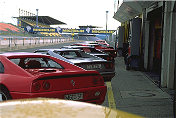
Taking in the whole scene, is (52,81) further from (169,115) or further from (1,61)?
(169,115)

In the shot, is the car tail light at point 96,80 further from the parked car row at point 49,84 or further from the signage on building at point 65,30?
the signage on building at point 65,30

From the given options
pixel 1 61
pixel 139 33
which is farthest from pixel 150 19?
pixel 1 61

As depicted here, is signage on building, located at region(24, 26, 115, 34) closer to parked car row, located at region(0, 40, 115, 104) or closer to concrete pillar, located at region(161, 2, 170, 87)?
concrete pillar, located at region(161, 2, 170, 87)

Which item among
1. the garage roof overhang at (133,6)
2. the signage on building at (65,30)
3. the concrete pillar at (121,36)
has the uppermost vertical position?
the signage on building at (65,30)

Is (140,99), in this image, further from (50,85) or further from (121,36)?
(121,36)

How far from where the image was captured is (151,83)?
1077cm

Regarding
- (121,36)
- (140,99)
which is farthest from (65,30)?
(140,99)

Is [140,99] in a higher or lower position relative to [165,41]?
lower

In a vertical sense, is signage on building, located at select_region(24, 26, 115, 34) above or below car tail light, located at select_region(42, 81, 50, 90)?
above

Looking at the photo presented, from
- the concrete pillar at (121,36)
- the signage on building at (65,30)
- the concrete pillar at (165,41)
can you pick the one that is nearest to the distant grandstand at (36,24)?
the signage on building at (65,30)

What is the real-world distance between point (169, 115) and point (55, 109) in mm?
4411

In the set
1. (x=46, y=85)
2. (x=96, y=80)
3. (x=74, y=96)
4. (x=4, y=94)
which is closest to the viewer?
(x=46, y=85)

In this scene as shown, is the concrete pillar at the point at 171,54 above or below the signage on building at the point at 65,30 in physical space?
below

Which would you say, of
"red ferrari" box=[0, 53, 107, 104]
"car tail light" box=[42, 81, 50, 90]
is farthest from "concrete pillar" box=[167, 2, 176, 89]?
"car tail light" box=[42, 81, 50, 90]
